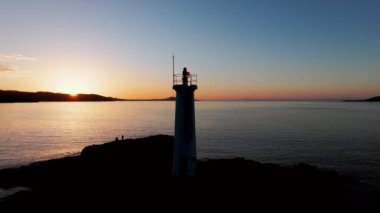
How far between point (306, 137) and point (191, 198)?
54.4 meters

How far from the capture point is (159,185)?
2570 cm

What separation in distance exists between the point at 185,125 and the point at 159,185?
264 inches

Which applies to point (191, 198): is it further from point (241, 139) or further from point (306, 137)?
point (306, 137)

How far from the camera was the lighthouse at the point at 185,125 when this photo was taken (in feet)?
→ 70.7

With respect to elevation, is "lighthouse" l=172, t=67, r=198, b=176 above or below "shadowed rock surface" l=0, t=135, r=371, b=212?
above

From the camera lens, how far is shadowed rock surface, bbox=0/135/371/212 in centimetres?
2356

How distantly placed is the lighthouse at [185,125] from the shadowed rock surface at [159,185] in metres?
1.38

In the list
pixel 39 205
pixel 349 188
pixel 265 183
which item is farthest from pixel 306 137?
pixel 39 205

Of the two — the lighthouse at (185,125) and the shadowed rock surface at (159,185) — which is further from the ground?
the lighthouse at (185,125)

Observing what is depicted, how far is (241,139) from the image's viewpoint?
229 feet

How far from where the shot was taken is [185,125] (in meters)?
21.7

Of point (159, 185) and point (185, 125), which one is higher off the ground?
point (185, 125)

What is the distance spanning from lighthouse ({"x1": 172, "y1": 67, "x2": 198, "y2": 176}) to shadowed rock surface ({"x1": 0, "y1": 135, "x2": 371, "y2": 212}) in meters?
1.38

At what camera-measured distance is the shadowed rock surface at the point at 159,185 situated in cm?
2356
